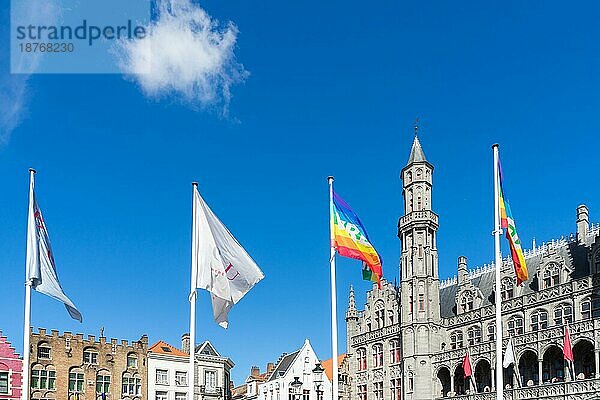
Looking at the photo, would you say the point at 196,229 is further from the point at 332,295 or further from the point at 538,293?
the point at 538,293

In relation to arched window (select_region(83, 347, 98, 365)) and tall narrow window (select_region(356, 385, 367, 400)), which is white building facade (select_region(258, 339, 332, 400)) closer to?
tall narrow window (select_region(356, 385, 367, 400))

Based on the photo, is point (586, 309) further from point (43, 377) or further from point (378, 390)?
point (43, 377)

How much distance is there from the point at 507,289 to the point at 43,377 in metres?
43.2

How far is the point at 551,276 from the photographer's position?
64.0 metres

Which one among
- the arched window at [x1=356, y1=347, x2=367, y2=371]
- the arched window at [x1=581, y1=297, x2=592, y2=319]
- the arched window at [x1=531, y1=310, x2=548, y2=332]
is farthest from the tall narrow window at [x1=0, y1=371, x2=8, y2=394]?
the arched window at [x1=581, y1=297, x2=592, y2=319]

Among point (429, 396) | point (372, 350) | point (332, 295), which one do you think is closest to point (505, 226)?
point (332, 295)

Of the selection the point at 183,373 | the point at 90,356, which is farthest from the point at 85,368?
the point at 183,373

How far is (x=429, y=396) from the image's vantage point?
71.1m

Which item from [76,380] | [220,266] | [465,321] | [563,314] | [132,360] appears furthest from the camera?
[132,360]

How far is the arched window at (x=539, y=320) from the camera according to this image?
63.5m

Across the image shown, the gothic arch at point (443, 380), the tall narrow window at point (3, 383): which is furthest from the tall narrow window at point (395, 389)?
the tall narrow window at point (3, 383)

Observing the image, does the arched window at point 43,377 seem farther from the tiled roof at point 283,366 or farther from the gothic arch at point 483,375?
the gothic arch at point 483,375

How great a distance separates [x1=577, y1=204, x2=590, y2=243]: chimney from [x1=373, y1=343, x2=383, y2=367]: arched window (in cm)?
2273

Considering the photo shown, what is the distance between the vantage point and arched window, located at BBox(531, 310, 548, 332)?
6347 cm
